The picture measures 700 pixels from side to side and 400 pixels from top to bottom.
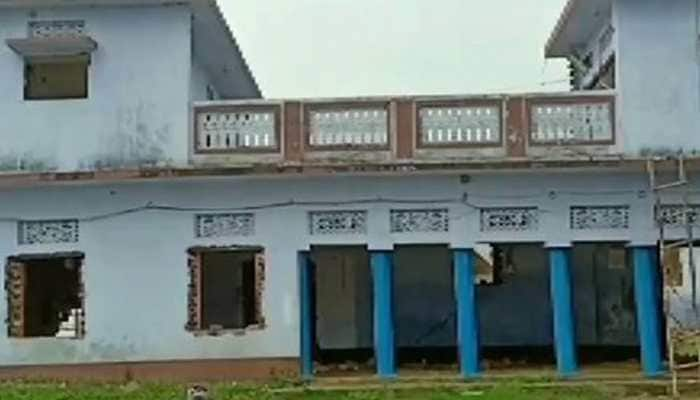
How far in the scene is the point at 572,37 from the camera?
17.2 metres

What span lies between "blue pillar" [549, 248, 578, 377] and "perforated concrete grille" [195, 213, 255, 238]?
3.85m

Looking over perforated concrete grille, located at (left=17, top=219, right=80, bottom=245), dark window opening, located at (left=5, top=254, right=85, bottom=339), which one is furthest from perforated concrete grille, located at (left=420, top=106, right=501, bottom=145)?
dark window opening, located at (left=5, top=254, right=85, bottom=339)

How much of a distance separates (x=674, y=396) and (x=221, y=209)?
591 cm

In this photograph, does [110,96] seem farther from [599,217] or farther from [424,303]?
[599,217]

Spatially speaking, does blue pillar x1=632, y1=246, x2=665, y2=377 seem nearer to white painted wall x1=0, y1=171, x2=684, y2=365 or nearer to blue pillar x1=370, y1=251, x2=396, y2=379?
white painted wall x1=0, y1=171, x2=684, y2=365

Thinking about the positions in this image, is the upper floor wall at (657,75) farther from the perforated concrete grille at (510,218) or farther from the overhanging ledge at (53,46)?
the overhanging ledge at (53,46)

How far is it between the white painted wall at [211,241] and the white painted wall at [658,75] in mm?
638

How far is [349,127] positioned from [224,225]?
2.02m

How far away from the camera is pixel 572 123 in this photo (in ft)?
46.2

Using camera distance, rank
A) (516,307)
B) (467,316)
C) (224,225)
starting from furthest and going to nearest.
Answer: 1. (516,307)
2. (224,225)
3. (467,316)

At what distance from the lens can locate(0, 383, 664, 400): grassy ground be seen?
12.5m

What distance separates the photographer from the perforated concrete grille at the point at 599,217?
558 inches

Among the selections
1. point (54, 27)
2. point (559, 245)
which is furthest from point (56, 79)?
point (559, 245)

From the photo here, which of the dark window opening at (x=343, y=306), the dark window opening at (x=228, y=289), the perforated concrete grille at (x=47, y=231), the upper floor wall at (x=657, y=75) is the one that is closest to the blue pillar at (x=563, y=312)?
the upper floor wall at (x=657, y=75)
